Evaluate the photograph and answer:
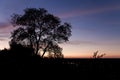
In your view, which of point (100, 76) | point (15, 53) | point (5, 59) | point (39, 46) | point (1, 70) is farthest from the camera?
point (39, 46)

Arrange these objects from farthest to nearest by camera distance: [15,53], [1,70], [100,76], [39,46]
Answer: [39,46]
[15,53]
[1,70]
[100,76]

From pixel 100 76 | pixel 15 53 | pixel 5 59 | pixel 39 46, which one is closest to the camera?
pixel 100 76

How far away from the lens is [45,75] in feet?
64.4

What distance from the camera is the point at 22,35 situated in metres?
43.7

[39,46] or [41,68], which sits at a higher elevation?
[39,46]

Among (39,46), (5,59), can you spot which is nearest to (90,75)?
(5,59)

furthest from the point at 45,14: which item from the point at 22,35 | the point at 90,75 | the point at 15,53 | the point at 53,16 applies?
the point at 90,75

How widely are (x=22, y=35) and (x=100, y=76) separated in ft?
90.7

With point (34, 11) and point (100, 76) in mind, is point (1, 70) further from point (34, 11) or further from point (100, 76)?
point (34, 11)

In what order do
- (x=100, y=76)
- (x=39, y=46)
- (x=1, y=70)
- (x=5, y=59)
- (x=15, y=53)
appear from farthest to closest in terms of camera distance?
(x=39, y=46)
(x=15, y=53)
(x=5, y=59)
(x=1, y=70)
(x=100, y=76)

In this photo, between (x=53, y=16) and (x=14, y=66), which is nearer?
(x=14, y=66)

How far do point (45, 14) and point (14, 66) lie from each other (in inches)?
982

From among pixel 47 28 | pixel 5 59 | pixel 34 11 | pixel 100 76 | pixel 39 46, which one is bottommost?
pixel 100 76

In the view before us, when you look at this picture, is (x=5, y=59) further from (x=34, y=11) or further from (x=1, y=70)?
(x=34, y=11)
